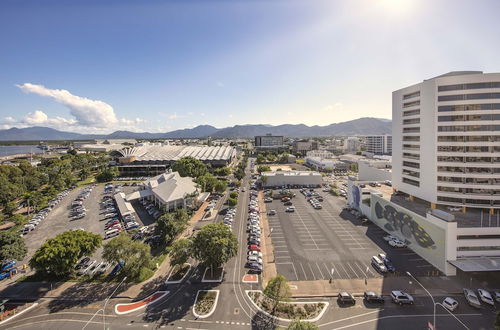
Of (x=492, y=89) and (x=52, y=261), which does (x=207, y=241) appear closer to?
(x=52, y=261)

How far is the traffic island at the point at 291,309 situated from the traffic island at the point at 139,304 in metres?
11.2

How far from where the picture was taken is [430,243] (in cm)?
3484

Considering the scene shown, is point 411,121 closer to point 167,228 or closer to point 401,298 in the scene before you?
point 401,298

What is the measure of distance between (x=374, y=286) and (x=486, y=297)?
11444mm

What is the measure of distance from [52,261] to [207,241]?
65.6ft

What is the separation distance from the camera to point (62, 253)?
3067 cm

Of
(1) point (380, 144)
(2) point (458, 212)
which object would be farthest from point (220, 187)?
(1) point (380, 144)

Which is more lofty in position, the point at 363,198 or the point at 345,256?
the point at 363,198

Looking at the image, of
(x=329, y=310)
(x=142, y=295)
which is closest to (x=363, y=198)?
(x=329, y=310)

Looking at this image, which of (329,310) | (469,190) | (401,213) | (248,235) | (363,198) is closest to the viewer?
(329,310)

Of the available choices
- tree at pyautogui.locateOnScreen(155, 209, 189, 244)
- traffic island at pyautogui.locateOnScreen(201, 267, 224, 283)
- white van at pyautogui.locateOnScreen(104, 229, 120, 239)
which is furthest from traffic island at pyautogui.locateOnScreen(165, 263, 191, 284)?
white van at pyautogui.locateOnScreen(104, 229, 120, 239)

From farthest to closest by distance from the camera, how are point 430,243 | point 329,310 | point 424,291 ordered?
point 430,243 → point 424,291 → point 329,310

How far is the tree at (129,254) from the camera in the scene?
3145cm

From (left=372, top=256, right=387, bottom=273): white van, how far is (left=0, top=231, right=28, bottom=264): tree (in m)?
51.8
